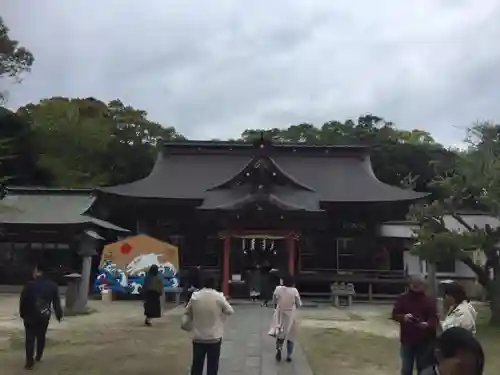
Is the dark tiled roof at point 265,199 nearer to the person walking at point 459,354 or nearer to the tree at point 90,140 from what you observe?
the person walking at point 459,354

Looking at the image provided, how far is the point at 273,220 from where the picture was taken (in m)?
21.8

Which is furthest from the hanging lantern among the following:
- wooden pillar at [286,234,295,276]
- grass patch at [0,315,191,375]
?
grass patch at [0,315,191,375]

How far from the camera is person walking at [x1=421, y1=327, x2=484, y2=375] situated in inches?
90.8

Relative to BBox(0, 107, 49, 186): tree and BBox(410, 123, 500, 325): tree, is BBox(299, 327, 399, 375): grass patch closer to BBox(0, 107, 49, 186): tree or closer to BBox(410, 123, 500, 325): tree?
BBox(410, 123, 500, 325): tree

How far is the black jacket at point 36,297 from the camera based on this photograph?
8.12 metres

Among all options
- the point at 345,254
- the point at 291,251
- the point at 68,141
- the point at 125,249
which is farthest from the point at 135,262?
the point at 68,141

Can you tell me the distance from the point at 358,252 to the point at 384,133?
125 ft

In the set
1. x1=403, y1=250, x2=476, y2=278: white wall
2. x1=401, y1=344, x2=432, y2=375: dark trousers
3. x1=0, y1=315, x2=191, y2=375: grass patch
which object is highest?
x1=403, y1=250, x2=476, y2=278: white wall

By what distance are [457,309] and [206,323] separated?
8.80 feet

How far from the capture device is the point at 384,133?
6041 centimetres

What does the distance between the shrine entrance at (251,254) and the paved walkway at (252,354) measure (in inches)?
258

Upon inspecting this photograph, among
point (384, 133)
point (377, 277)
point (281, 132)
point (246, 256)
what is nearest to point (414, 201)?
point (377, 277)

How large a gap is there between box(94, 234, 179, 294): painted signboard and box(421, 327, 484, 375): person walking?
18452 millimetres

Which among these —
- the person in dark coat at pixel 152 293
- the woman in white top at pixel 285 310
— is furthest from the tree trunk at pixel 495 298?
the person in dark coat at pixel 152 293
